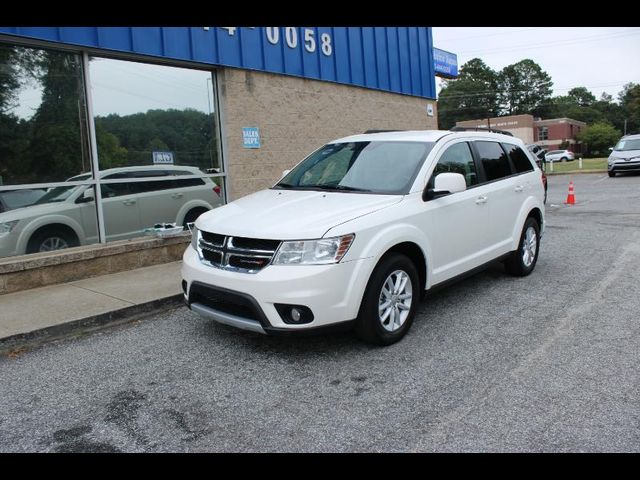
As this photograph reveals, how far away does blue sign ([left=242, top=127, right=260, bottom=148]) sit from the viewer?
9742 mm

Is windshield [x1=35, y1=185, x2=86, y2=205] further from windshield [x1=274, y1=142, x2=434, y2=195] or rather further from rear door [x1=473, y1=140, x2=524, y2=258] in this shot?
rear door [x1=473, y1=140, x2=524, y2=258]

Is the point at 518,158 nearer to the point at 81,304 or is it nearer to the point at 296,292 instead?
the point at 296,292

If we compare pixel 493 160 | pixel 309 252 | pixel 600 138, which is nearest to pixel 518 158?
pixel 493 160

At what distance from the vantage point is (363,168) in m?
5.39

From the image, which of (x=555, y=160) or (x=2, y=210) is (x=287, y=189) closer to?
(x=2, y=210)

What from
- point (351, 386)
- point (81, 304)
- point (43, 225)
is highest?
point (43, 225)

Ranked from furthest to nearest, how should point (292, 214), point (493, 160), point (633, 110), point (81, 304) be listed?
point (633, 110)
point (493, 160)
point (81, 304)
point (292, 214)

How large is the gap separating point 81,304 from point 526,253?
5.32 meters

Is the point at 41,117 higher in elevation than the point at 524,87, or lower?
lower

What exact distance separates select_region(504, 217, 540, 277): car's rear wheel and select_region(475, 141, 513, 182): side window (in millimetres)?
806

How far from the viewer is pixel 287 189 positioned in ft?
18.5

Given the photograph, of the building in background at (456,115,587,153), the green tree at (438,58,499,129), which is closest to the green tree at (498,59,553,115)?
the green tree at (438,58,499,129)

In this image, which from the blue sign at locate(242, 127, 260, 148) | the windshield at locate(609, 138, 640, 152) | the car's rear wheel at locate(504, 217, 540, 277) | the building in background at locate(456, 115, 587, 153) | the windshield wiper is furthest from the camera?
the building in background at locate(456, 115, 587, 153)
